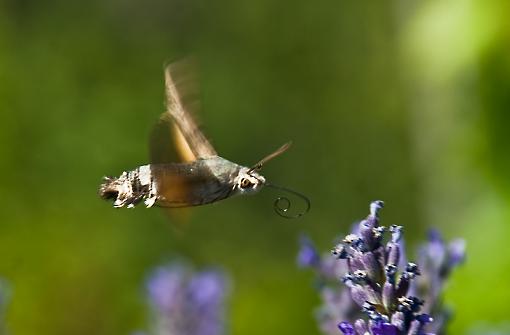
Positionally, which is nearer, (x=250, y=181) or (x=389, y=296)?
(x=389, y=296)

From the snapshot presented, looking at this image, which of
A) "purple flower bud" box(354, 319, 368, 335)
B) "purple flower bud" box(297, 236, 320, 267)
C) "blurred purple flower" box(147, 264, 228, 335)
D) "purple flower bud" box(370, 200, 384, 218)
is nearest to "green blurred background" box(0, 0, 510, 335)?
"blurred purple flower" box(147, 264, 228, 335)

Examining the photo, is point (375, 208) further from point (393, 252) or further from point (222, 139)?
point (222, 139)

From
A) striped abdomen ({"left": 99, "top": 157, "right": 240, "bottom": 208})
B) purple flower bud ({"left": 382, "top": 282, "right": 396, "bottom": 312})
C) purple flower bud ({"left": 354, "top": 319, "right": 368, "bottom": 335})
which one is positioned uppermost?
striped abdomen ({"left": 99, "top": 157, "right": 240, "bottom": 208})

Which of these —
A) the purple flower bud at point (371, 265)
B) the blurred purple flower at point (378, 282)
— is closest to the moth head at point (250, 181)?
the blurred purple flower at point (378, 282)

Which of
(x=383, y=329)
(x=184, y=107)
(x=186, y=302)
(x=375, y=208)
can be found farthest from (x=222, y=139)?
(x=383, y=329)

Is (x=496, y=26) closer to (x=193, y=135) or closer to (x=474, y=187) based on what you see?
(x=474, y=187)

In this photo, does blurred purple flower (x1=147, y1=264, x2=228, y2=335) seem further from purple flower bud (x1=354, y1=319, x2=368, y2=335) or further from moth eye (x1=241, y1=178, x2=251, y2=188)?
purple flower bud (x1=354, y1=319, x2=368, y2=335)

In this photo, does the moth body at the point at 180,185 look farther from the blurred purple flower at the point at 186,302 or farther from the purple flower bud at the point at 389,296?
the blurred purple flower at the point at 186,302
